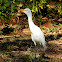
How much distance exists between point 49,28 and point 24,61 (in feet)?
14.8

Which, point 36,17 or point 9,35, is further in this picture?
point 36,17

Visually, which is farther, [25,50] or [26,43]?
[26,43]

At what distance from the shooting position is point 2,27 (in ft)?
29.7

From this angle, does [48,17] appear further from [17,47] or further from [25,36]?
[17,47]

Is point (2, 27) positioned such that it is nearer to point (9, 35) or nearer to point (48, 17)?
point (9, 35)

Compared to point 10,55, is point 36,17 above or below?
above

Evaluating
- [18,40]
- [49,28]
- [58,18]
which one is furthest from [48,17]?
[18,40]

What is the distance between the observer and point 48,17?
10.3 metres

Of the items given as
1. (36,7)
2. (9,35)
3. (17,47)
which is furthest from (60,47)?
(36,7)

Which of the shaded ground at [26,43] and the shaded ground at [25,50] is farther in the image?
the shaded ground at [26,43]

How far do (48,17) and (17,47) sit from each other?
4.27 meters

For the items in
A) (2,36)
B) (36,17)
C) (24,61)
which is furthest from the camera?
(36,17)

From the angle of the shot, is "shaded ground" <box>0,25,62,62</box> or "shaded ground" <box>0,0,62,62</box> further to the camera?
"shaded ground" <box>0,0,62,62</box>

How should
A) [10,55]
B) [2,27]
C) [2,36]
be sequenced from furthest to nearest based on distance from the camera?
1. [2,27]
2. [2,36]
3. [10,55]
